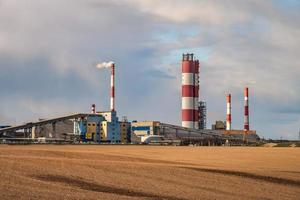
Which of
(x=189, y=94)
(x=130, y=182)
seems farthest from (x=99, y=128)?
(x=130, y=182)

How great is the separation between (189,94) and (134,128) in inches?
849

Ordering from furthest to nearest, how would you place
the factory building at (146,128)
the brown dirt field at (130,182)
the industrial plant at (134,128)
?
the factory building at (146,128), the industrial plant at (134,128), the brown dirt field at (130,182)

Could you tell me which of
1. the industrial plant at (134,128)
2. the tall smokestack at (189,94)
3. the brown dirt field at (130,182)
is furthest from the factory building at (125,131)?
the brown dirt field at (130,182)

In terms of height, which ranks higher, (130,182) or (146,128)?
(146,128)

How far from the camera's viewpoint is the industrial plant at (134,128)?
135 meters

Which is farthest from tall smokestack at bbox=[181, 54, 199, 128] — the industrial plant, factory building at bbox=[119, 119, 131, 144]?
factory building at bbox=[119, 119, 131, 144]

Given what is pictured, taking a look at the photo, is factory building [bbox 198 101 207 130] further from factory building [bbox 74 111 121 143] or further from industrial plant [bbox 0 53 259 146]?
factory building [bbox 74 111 121 143]

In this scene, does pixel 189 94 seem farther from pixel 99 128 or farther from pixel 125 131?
pixel 99 128

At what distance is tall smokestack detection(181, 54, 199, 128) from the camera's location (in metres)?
143

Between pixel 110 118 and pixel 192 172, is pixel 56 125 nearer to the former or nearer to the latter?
pixel 110 118

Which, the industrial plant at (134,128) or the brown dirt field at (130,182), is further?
the industrial plant at (134,128)

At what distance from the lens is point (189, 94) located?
14350 cm

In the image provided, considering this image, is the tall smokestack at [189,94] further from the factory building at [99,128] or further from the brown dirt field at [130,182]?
the brown dirt field at [130,182]

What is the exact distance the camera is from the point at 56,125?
144 m
